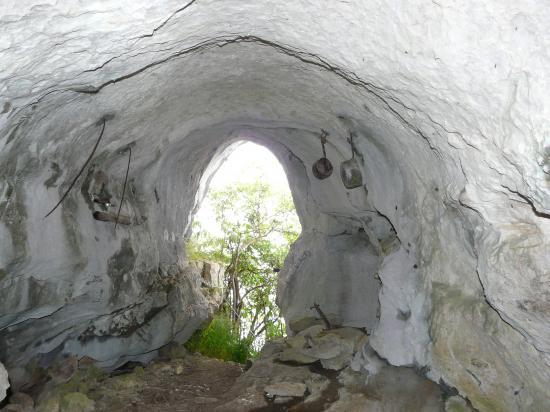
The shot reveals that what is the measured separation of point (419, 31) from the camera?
2389 mm

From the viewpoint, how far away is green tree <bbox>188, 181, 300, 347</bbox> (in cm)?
1384

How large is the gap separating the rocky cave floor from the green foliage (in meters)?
1.37

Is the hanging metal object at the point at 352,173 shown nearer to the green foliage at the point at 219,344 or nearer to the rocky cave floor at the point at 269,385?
the rocky cave floor at the point at 269,385

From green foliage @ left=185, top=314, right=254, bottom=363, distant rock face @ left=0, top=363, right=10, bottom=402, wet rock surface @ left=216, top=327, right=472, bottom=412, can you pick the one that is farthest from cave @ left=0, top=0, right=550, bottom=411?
green foliage @ left=185, top=314, right=254, bottom=363

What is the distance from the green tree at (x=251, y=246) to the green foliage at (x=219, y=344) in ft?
11.6

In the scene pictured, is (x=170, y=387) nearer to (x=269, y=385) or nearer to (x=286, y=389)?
(x=269, y=385)

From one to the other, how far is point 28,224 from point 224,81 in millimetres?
2635

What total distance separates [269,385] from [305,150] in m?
4.05

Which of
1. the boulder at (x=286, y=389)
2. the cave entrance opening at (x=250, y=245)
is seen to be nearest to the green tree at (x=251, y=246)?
the cave entrance opening at (x=250, y=245)

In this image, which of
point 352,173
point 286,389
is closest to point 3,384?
point 286,389

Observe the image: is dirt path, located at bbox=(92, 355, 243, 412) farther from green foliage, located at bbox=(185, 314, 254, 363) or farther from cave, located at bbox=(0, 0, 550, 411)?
green foliage, located at bbox=(185, 314, 254, 363)

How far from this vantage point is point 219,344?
9.27 metres

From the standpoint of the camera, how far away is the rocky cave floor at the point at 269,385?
4.81m

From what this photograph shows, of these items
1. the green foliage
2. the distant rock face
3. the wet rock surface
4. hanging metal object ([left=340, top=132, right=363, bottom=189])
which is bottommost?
the green foliage
